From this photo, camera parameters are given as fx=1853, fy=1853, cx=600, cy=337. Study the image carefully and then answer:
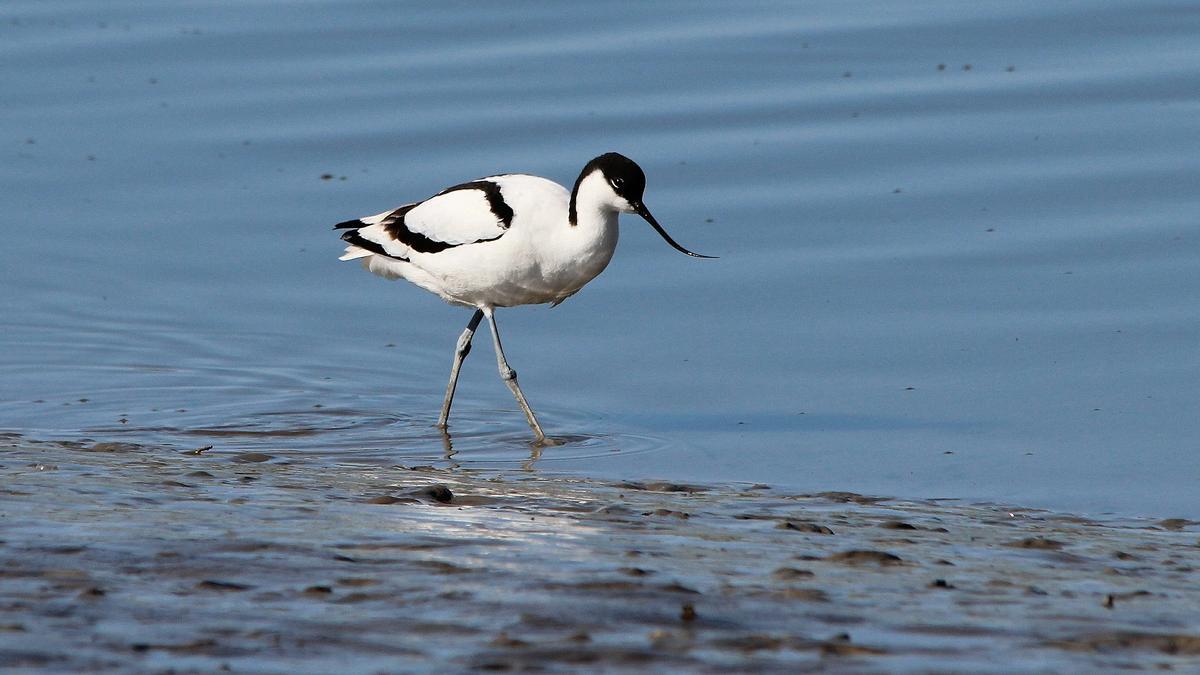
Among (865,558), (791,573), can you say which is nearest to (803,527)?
(865,558)

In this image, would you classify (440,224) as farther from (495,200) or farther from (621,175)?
(621,175)

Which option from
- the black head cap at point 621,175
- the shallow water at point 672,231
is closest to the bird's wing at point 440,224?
the black head cap at point 621,175

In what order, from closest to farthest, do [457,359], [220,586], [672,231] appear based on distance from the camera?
[220,586], [457,359], [672,231]

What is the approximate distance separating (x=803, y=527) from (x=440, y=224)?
3.33 metres

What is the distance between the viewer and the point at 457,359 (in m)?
9.23

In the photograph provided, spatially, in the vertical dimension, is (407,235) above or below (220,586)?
above

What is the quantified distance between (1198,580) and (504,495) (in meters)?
2.48

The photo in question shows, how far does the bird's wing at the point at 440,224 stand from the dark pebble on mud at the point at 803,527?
9.35ft

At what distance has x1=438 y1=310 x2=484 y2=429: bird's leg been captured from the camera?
350 inches

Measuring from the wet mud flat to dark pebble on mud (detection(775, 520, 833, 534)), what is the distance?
0.02 m

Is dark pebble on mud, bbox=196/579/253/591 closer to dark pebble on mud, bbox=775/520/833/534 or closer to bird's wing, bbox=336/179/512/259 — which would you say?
dark pebble on mud, bbox=775/520/833/534

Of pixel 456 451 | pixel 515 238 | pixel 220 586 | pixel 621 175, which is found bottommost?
pixel 220 586

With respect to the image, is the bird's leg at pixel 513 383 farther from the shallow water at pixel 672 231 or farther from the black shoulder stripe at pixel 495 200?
A: the black shoulder stripe at pixel 495 200

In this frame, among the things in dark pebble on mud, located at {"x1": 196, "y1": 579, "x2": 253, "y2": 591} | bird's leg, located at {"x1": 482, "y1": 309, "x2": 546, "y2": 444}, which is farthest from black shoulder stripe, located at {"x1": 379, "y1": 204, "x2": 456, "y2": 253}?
dark pebble on mud, located at {"x1": 196, "y1": 579, "x2": 253, "y2": 591}
